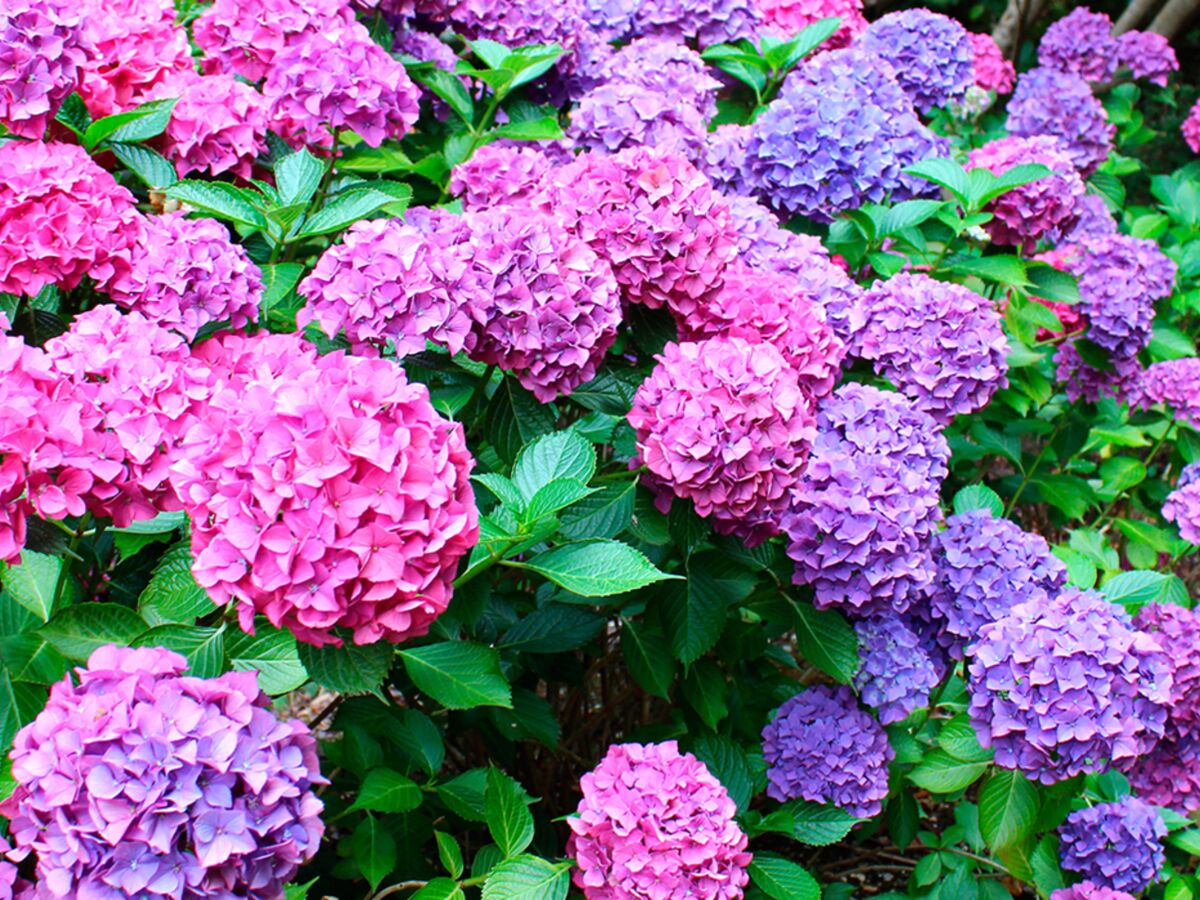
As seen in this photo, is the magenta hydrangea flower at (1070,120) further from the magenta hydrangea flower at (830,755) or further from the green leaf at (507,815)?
the green leaf at (507,815)

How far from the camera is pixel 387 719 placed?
75.0 inches

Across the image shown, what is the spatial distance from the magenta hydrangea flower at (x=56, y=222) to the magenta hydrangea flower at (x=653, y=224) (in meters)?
0.68

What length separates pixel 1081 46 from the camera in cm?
461

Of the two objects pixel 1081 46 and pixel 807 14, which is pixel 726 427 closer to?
pixel 807 14

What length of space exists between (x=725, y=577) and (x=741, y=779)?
14.8 inches

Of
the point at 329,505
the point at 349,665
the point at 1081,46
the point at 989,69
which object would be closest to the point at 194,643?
the point at 349,665

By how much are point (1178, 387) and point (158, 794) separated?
116 inches

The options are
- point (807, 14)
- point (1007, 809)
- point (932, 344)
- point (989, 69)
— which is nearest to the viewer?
point (1007, 809)

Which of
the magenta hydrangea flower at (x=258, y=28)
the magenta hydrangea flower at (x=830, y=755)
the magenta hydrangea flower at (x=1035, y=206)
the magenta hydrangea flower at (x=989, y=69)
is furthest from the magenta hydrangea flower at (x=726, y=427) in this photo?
the magenta hydrangea flower at (x=989, y=69)

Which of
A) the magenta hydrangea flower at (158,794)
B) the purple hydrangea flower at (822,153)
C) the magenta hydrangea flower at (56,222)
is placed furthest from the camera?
the purple hydrangea flower at (822,153)

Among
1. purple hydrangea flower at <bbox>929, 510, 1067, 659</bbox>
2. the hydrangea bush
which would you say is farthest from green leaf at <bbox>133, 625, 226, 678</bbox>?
purple hydrangea flower at <bbox>929, 510, 1067, 659</bbox>

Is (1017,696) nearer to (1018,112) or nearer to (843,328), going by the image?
(843,328)

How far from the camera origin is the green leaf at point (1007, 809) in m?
1.97

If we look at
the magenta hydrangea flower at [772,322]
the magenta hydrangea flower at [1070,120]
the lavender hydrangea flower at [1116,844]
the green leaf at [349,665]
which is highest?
the magenta hydrangea flower at [772,322]
